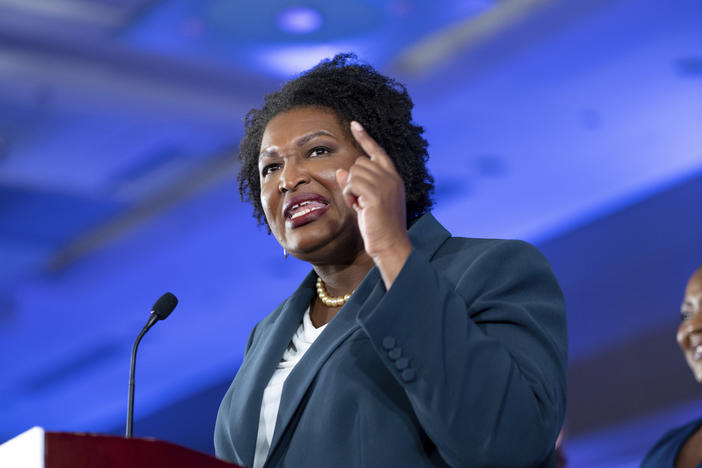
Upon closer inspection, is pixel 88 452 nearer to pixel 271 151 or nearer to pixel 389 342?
pixel 389 342

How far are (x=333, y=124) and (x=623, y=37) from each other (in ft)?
12.0

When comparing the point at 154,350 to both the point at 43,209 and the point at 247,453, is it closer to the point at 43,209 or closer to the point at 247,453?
the point at 43,209

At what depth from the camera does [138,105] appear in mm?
5699

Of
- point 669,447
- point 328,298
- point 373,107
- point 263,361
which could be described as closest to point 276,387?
point 263,361

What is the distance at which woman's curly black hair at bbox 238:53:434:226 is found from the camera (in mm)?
2100

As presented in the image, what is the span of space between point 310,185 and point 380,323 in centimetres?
52

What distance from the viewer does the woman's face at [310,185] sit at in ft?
6.37

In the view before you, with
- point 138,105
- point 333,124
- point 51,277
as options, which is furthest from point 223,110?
point 333,124

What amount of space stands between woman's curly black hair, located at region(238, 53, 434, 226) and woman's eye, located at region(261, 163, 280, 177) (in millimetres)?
136

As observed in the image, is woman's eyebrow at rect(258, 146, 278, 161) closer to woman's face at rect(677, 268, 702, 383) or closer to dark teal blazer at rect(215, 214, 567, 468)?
dark teal blazer at rect(215, 214, 567, 468)

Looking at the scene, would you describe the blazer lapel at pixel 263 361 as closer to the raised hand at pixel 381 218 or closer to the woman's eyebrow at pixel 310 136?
the woman's eyebrow at pixel 310 136

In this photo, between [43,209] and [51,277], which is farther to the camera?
[51,277]

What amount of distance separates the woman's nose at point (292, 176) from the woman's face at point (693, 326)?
2.06 meters

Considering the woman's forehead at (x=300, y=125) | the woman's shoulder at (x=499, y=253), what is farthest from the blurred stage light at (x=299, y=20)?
the woman's shoulder at (x=499, y=253)
